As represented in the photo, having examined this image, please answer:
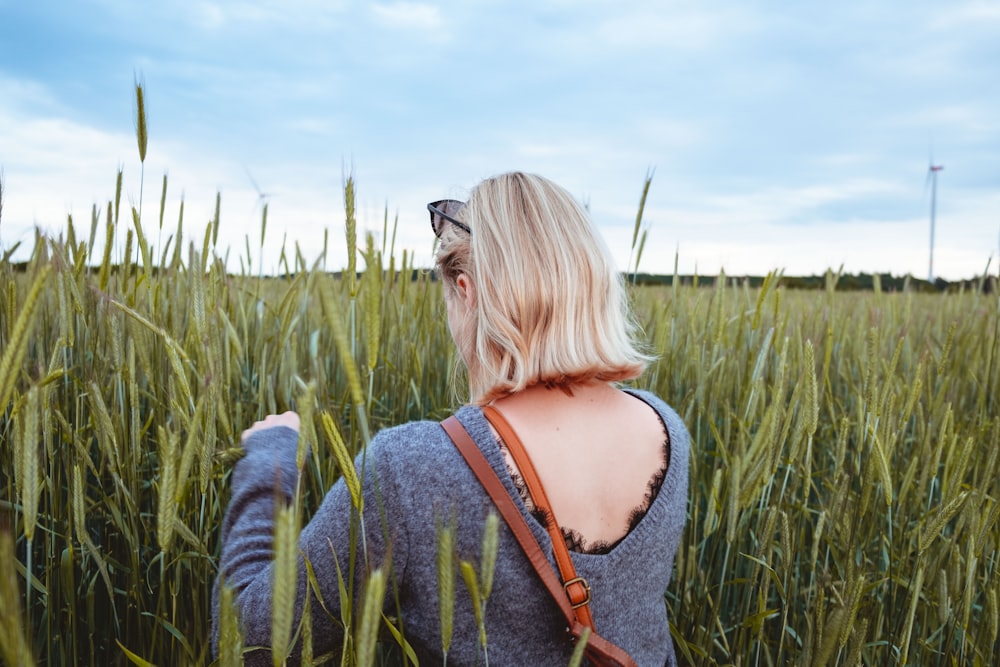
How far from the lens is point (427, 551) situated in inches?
41.6

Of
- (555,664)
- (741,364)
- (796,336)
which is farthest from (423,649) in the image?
(796,336)

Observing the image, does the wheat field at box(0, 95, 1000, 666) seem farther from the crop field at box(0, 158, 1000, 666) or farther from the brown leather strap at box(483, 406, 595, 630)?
Result: the brown leather strap at box(483, 406, 595, 630)

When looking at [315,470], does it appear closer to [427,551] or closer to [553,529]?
[427,551]

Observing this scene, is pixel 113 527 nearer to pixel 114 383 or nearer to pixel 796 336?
pixel 114 383

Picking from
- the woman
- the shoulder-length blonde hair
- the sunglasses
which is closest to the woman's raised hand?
the woman

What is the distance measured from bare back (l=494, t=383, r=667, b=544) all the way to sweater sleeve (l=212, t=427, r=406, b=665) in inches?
9.1

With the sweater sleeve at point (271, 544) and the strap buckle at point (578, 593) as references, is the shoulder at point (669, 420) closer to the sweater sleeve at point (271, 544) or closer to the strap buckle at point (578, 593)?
the strap buckle at point (578, 593)

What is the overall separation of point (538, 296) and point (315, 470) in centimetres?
56

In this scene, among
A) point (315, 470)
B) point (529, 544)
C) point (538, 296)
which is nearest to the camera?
point (529, 544)

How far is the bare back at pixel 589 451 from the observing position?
Result: 1103 millimetres

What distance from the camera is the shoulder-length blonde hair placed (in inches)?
45.4

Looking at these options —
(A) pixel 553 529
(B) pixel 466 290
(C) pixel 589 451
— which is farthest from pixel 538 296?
(A) pixel 553 529

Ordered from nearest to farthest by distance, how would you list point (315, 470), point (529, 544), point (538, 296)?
point (529, 544) < point (538, 296) < point (315, 470)

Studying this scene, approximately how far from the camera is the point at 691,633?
1390mm
